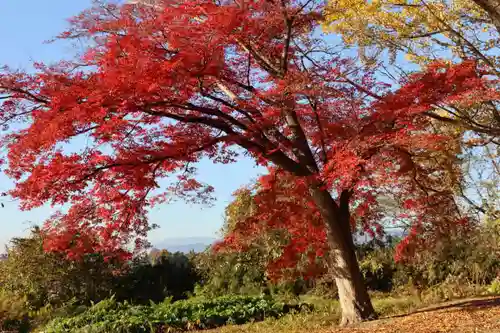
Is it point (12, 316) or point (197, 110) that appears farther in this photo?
point (12, 316)

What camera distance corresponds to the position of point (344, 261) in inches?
337

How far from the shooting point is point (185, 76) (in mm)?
7352

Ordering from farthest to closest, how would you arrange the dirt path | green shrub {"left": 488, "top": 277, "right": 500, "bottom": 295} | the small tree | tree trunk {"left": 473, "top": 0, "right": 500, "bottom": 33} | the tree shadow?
1. the small tree
2. green shrub {"left": 488, "top": 277, "right": 500, "bottom": 295}
3. the tree shadow
4. the dirt path
5. tree trunk {"left": 473, "top": 0, "right": 500, "bottom": 33}

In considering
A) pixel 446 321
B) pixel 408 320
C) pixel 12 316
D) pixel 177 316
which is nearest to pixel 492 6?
pixel 446 321

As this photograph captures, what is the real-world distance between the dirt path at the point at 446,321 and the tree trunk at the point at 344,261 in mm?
376

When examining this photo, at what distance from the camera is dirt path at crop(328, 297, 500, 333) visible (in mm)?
6859

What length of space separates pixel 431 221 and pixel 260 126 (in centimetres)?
484

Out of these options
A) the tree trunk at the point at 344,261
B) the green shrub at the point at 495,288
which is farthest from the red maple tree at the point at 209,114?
the green shrub at the point at 495,288

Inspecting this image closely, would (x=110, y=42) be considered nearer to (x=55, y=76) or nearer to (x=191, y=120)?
(x=55, y=76)

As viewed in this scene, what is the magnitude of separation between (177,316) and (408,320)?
4.46m

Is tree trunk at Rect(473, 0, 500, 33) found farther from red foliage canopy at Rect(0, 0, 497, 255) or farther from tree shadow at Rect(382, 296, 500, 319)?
tree shadow at Rect(382, 296, 500, 319)

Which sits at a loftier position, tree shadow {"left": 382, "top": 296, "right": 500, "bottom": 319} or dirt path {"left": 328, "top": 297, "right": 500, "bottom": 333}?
tree shadow {"left": 382, "top": 296, "right": 500, "bottom": 319}

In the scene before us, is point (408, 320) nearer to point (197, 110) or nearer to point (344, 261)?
Result: point (344, 261)

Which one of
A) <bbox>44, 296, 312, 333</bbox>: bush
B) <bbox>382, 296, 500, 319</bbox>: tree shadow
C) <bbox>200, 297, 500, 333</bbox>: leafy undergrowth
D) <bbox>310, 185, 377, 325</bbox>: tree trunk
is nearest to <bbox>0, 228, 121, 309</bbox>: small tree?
<bbox>44, 296, 312, 333</bbox>: bush
